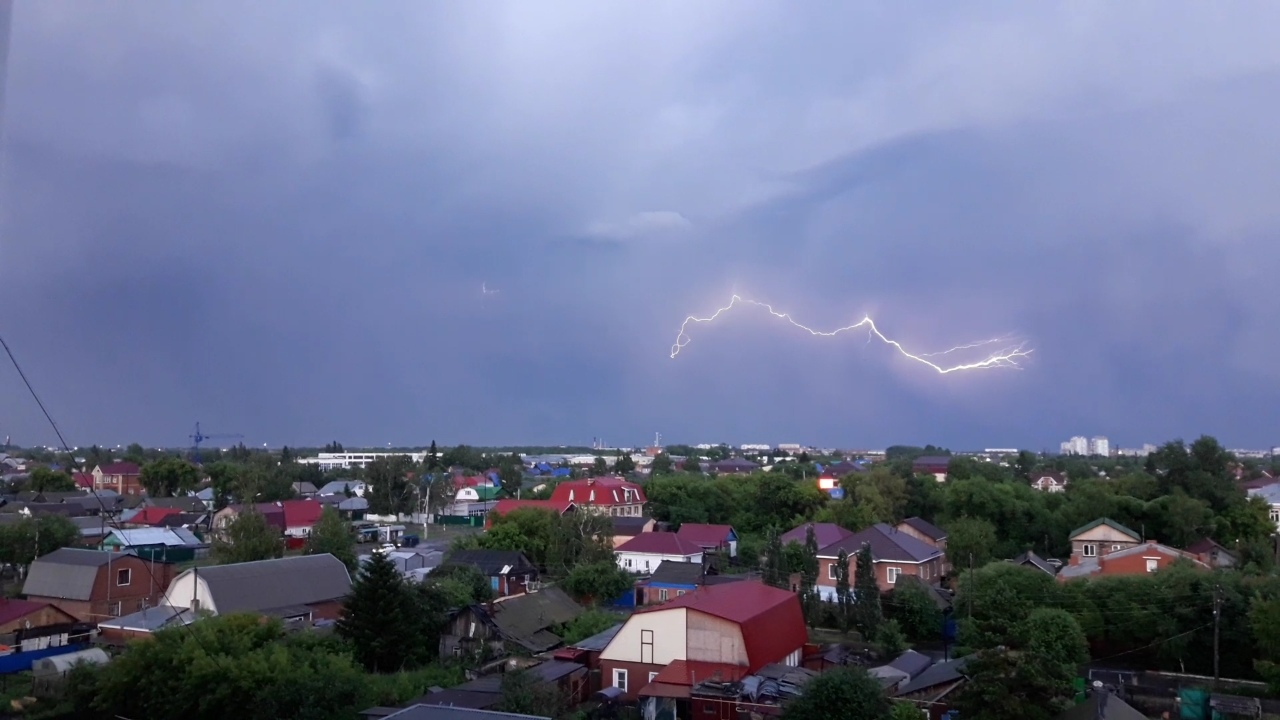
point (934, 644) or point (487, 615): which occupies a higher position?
point (487, 615)

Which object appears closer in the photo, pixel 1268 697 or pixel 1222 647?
pixel 1268 697

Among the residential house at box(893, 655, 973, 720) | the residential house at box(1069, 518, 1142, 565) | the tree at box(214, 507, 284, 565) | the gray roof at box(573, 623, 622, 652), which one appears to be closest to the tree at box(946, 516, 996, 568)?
the residential house at box(1069, 518, 1142, 565)

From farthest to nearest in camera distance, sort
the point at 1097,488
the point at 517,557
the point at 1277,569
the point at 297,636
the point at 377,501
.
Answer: the point at 377,501 < the point at 1097,488 < the point at 517,557 < the point at 1277,569 < the point at 297,636

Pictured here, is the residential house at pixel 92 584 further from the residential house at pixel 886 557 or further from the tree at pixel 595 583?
the residential house at pixel 886 557

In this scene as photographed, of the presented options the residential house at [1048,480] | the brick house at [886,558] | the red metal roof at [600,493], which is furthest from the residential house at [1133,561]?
the residential house at [1048,480]

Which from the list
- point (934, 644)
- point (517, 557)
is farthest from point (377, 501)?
point (934, 644)

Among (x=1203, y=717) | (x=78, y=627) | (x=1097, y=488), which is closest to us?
(x=1203, y=717)

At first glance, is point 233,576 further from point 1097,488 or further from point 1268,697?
point 1097,488
